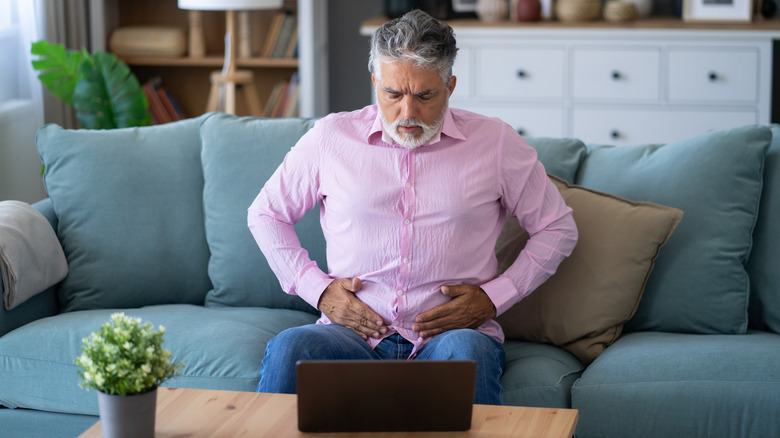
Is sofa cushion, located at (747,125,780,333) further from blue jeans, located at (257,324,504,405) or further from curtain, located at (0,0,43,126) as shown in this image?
curtain, located at (0,0,43,126)

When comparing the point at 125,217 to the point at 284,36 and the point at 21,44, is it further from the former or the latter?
the point at 284,36

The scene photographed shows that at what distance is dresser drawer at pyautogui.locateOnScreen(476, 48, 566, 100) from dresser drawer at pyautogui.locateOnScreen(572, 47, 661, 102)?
0.25 feet

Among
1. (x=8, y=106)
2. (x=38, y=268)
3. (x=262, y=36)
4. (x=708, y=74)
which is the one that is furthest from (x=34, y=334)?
(x=708, y=74)

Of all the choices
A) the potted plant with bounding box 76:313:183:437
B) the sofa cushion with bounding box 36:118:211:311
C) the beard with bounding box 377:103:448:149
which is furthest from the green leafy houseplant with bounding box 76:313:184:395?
the sofa cushion with bounding box 36:118:211:311

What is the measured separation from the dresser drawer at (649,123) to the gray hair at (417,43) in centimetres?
215

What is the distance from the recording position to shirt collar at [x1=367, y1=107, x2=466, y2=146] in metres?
1.93

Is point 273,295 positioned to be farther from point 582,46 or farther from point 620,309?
point 582,46

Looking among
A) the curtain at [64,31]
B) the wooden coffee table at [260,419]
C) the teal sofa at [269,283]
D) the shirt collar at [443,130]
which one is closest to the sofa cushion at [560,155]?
the teal sofa at [269,283]

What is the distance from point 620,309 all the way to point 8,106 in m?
2.55

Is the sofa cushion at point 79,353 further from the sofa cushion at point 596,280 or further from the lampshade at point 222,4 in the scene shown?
the lampshade at point 222,4

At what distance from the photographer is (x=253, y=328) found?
2115 millimetres

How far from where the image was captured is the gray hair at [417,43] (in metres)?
1.82

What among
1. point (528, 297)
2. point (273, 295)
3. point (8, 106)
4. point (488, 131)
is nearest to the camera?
point (488, 131)

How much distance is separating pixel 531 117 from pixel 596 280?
1.96 m
